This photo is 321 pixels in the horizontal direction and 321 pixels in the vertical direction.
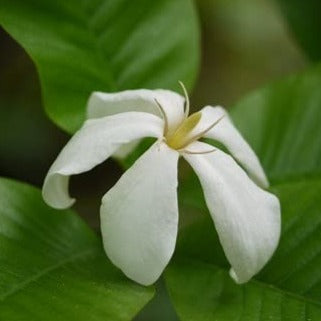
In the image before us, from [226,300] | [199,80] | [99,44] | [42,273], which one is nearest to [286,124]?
[99,44]

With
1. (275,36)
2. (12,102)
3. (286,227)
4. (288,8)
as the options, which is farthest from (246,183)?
(275,36)

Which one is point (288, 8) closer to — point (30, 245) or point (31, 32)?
point (31, 32)

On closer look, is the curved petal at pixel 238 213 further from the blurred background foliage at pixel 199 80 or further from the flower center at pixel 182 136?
the blurred background foliage at pixel 199 80

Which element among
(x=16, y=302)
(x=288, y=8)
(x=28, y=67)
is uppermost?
(x=16, y=302)

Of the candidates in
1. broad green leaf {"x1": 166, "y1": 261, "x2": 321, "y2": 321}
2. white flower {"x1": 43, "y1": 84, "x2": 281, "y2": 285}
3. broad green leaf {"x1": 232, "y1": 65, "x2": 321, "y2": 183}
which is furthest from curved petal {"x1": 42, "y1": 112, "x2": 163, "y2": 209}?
broad green leaf {"x1": 232, "y1": 65, "x2": 321, "y2": 183}

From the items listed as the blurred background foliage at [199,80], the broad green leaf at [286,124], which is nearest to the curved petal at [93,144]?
the broad green leaf at [286,124]

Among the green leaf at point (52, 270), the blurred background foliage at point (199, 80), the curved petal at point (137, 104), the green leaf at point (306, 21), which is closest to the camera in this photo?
the green leaf at point (52, 270)

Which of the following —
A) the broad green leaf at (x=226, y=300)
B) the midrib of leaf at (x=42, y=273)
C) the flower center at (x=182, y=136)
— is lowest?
the broad green leaf at (x=226, y=300)
